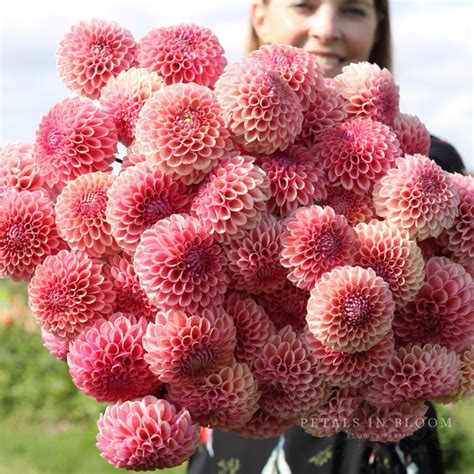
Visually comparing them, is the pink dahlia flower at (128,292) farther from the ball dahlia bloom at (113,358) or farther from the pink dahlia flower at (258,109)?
the pink dahlia flower at (258,109)

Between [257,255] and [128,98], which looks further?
Answer: [128,98]

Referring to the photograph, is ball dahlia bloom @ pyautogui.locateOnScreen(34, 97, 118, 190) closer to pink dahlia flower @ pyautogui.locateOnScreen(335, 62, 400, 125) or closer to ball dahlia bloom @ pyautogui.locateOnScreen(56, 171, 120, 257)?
ball dahlia bloom @ pyautogui.locateOnScreen(56, 171, 120, 257)

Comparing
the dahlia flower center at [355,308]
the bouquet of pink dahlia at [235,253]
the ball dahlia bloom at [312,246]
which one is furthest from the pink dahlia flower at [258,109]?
the dahlia flower center at [355,308]

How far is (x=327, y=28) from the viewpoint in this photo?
182 cm

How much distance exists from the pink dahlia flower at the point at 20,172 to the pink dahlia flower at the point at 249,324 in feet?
1.05

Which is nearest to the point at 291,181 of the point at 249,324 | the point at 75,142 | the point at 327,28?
the point at 249,324

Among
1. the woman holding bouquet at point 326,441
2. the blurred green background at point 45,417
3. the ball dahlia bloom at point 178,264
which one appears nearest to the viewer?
the ball dahlia bloom at point 178,264

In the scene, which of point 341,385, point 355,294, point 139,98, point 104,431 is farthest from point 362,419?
point 139,98

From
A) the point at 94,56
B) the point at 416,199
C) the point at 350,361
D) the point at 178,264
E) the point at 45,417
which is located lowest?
the point at 45,417

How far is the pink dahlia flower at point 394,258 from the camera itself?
1.13 metres

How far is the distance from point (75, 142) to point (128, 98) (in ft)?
0.33

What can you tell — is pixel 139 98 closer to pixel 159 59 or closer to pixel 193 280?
pixel 159 59

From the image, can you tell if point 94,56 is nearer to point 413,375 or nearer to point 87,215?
point 87,215

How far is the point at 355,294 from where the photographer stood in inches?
43.4
